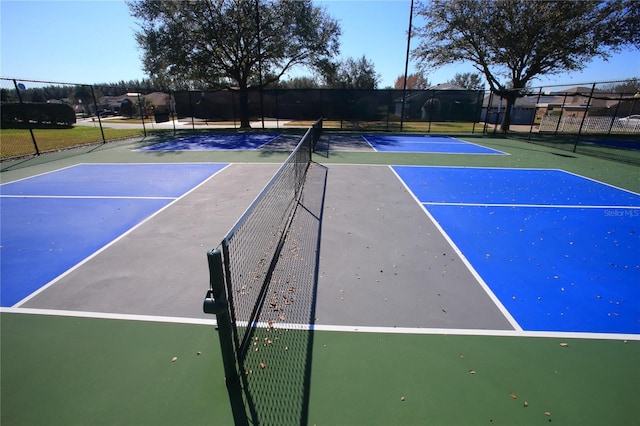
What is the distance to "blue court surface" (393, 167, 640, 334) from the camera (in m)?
3.84

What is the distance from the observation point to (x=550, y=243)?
5590mm

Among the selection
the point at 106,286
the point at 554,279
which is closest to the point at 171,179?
the point at 106,286

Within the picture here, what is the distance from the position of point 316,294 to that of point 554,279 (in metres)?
3.54

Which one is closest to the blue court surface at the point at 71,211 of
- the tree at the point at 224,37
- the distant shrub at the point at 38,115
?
the tree at the point at 224,37

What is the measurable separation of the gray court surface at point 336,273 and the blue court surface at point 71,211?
0.43 meters

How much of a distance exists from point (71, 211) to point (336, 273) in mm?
6495

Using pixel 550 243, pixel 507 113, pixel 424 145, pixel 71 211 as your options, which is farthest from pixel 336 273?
Result: pixel 507 113

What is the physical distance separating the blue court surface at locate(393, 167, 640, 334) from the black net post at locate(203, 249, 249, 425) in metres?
3.23

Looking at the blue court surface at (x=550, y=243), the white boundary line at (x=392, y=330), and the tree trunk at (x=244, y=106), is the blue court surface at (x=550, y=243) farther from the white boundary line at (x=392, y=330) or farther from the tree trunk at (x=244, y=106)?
the tree trunk at (x=244, y=106)

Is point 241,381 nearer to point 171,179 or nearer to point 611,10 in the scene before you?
point 171,179

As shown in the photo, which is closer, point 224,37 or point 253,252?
point 253,252

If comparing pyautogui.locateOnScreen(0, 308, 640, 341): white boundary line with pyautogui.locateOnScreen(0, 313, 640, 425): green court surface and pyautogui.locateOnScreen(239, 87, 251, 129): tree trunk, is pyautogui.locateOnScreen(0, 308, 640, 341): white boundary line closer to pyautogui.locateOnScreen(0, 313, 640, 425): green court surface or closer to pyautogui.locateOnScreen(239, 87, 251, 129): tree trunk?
pyautogui.locateOnScreen(0, 313, 640, 425): green court surface

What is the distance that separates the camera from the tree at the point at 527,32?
2020 cm

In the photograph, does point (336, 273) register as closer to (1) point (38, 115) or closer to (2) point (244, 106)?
(2) point (244, 106)
